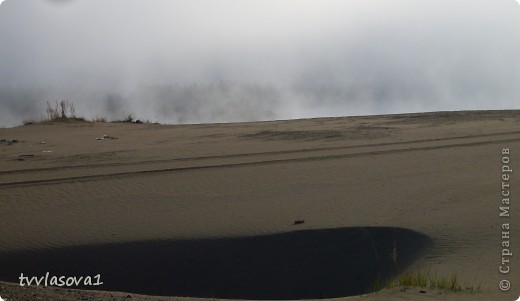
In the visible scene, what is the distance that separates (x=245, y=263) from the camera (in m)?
8.19

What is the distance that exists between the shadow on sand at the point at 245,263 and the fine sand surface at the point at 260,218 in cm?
2

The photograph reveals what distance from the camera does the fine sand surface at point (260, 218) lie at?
7.69 m

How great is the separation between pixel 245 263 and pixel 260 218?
1115mm

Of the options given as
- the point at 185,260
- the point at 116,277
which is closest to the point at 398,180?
the point at 185,260

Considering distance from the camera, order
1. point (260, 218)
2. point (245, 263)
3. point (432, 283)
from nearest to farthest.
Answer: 1. point (432, 283)
2. point (245, 263)
3. point (260, 218)

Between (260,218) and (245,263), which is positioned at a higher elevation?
(260,218)

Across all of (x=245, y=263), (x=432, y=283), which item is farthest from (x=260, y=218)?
(x=432, y=283)

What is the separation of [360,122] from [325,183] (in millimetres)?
7011

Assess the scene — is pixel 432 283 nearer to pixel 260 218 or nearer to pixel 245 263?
Answer: pixel 245 263

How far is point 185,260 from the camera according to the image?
8336mm

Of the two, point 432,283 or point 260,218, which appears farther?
point 260,218

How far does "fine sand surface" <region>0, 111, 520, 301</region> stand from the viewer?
7691mm

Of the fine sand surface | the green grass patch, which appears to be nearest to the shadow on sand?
the fine sand surface

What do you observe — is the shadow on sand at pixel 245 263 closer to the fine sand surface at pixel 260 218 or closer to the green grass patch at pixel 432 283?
the fine sand surface at pixel 260 218
